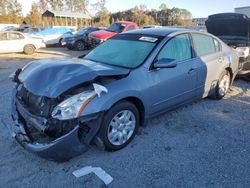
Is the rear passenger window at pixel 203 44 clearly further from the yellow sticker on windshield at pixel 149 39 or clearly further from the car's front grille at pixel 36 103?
the car's front grille at pixel 36 103

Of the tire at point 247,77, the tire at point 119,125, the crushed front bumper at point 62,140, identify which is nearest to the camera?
the crushed front bumper at point 62,140

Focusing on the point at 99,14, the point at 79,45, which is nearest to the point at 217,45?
the point at 79,45

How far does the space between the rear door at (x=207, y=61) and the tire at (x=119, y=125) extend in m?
1.80

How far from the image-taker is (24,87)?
3764 mm

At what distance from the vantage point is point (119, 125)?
379 cm

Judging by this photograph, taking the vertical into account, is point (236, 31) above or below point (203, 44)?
above

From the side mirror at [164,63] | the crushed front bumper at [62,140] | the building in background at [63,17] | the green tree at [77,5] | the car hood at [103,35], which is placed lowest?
the crushed front bumper at [62,140]

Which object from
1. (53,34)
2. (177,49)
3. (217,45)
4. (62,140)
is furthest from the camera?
(53,34)

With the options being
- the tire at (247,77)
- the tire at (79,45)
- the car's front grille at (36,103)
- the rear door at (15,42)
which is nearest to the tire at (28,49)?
the rear door at (15,42)

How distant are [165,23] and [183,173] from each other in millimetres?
49685

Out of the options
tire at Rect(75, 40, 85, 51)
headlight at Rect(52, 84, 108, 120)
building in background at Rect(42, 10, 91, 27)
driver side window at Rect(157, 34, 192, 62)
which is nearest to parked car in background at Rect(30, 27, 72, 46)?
tire at Rect(75, 40, 85, 51)

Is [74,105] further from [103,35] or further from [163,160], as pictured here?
[103,35]

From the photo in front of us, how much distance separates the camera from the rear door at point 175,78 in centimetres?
422

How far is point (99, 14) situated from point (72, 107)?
51.3 metres
